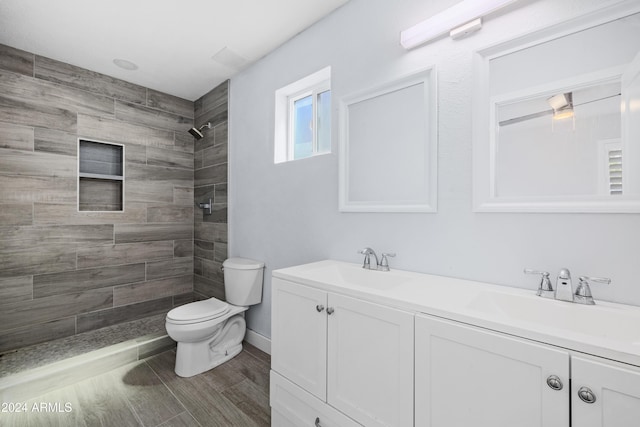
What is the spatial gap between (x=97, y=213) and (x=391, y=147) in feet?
8.93

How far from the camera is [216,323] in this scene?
6.71ft

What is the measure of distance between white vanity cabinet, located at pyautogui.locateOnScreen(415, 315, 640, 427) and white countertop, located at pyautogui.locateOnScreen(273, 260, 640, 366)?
0.03 metres

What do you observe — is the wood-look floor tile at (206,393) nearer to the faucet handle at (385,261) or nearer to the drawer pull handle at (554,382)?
the faucet handle at (385,261)

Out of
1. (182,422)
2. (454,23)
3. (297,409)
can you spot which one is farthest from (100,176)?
(454,23)

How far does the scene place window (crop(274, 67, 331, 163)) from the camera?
2.11 meters

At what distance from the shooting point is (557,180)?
1.09 metres

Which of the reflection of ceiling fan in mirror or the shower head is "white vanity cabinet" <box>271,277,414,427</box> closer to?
the reflection of ceiling fan in mirror

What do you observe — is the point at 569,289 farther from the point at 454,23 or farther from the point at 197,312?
the point at 197,312

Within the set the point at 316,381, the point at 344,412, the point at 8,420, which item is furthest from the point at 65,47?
the point at 344,412

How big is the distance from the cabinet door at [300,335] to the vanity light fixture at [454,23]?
1.36 metres

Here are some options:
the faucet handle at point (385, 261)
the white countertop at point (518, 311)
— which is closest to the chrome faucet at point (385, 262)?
the faucet handle at point (385, 261)

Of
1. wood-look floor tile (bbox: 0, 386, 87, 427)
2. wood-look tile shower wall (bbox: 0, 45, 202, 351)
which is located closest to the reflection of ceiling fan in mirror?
wood-look floor tile (bbox: 0, 386, 87, 427)

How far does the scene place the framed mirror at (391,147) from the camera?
1412 millimetres

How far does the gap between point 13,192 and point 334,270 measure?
2.63 metres
